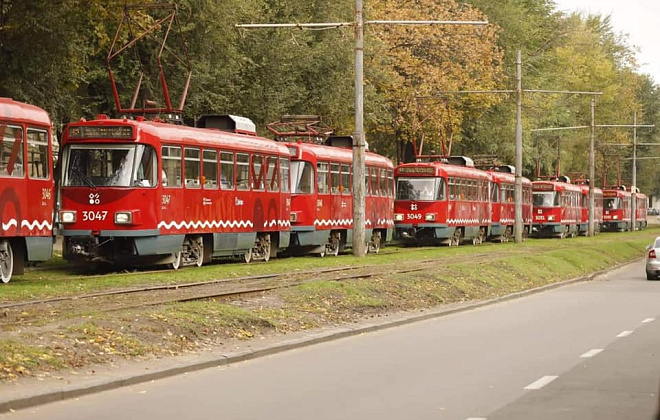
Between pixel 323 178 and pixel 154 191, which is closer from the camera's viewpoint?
pixel 154 191

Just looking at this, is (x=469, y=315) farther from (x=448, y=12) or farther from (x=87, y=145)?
(x=448, y=12)

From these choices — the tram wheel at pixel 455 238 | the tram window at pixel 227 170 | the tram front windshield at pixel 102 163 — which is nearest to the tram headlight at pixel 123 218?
the tram front windshield at pixel 102 163

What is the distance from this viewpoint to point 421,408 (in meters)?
12.5

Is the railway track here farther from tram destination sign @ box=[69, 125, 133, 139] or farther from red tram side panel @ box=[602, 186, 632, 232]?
red tram side panel @ box=[602, 186, 632, 232]

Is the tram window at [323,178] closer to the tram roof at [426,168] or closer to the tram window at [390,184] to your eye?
the tram window at [390,184]

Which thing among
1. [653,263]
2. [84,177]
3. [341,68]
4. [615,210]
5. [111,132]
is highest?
[341,68]

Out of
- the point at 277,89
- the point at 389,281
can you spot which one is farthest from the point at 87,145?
the point at 277,89

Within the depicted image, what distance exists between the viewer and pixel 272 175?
3966 centimetres

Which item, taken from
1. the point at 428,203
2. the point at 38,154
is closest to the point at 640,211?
the point at 428,203

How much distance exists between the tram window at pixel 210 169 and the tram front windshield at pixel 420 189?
73.2ft

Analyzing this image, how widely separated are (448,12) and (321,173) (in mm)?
24328

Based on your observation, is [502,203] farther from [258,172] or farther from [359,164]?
[258,172]

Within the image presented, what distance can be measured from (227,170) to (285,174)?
4.81 m

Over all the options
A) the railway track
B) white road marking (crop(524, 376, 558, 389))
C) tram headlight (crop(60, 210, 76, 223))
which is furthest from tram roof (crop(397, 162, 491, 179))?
white road marking (crop(524, 376, 558, 389))
